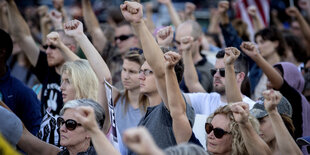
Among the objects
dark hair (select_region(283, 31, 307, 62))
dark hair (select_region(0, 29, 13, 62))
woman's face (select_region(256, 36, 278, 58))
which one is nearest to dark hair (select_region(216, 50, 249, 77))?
woman's face (select_region(256, 36, 278, 58))

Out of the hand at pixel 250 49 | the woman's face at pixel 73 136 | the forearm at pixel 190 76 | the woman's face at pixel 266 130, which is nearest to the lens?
the woman's face at pixel 73 136

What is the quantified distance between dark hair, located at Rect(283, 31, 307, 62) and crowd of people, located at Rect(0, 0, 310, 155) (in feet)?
0.05

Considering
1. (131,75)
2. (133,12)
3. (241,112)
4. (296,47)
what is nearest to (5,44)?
(131,75)

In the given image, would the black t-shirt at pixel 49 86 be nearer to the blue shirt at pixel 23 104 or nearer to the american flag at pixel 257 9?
the blue shirt at pixel 23 104

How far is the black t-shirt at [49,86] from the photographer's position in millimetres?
5109

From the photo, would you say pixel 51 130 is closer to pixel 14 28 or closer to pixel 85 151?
pixel 85 151

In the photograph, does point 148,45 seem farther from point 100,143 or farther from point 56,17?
point 56,17

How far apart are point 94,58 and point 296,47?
13.6 ft

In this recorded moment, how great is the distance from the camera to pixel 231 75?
4.11 metres

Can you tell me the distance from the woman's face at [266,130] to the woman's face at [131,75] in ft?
4.55

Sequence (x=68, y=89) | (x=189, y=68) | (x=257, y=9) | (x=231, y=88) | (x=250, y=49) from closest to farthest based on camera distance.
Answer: (x=231, y=88) → (x=68, y=89) → (x=250, y=49) → (x=189, y=68) → (x=257, y=9)

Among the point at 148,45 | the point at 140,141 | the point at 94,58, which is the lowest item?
the point at 94,58

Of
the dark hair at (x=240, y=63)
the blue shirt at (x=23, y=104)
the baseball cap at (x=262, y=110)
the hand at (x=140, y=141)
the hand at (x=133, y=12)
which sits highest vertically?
the hand at (x=133, y=12)

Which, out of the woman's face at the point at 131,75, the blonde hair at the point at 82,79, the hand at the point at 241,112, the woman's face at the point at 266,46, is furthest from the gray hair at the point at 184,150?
the woman's face at the point at 266,46
